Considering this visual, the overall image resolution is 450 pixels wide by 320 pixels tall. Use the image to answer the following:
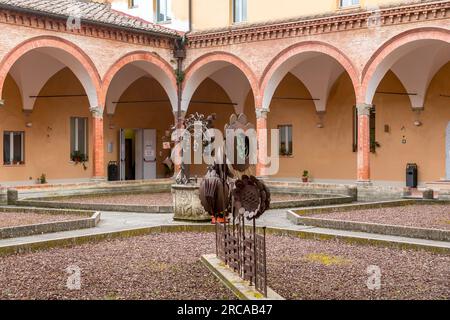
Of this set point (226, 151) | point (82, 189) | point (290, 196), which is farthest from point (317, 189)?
point (226, 151)

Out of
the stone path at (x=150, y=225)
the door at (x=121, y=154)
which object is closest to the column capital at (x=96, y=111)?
the door at (x=121, y=154)

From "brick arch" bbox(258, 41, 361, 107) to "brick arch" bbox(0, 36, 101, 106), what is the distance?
5314 millimetres

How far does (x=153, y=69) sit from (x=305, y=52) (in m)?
5.55

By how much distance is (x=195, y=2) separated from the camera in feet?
75.5

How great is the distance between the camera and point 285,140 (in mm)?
24812

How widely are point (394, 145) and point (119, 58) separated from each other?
31.9 ft

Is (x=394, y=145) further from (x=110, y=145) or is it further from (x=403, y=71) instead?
(x=110, y=145)

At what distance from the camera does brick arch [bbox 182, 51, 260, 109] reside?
2081 centimetres

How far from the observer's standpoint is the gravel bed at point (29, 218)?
39.0 ft

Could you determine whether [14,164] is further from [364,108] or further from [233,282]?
[233,282]

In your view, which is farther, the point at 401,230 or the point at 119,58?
the point at 119,58

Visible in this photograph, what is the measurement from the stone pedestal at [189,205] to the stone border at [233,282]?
12.7ft

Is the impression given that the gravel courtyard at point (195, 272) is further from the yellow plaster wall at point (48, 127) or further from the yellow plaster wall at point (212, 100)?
the yellow plaster wall at point (212, 100)
